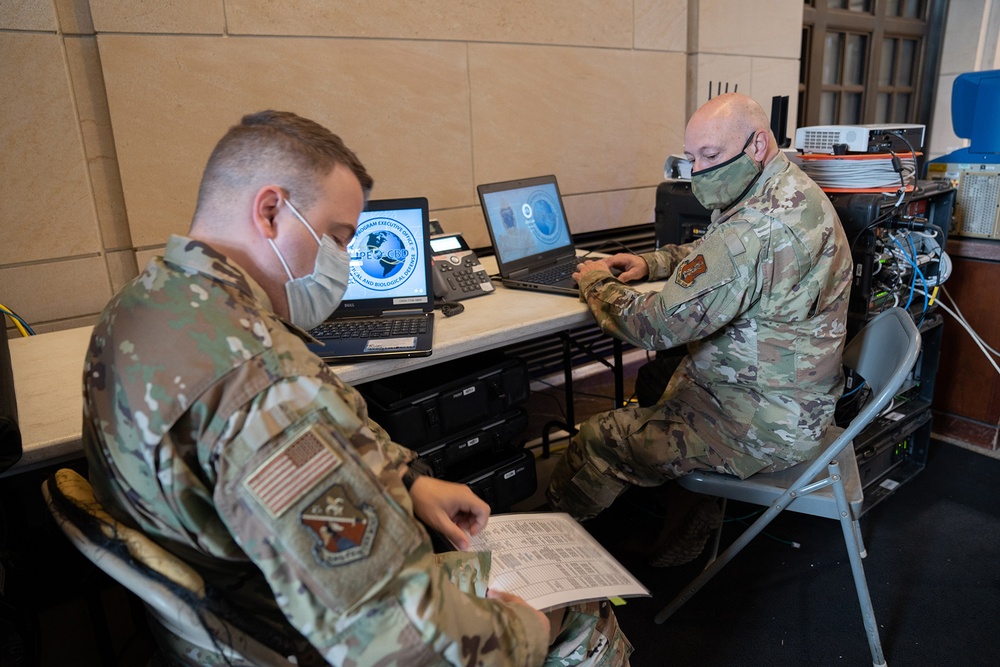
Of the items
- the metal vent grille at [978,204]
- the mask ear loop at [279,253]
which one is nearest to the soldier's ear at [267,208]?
the mask ear loop at [279,253]

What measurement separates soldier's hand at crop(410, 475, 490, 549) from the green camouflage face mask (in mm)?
1041

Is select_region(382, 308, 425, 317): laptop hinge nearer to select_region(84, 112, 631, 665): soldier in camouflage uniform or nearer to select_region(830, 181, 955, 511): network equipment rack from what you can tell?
select_region(84, 112, 631, 665): soldier in camouflage uniform

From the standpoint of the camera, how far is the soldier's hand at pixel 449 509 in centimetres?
109

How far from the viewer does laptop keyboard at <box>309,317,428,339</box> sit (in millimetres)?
1561

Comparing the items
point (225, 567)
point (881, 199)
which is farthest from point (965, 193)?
point (225, 567)

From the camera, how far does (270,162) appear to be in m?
0.88

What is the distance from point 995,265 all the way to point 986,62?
3230mm

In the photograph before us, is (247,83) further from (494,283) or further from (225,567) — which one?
(225,567)

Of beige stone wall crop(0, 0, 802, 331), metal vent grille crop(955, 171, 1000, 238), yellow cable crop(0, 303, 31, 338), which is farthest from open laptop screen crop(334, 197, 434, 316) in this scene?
metal vent grille crop(955, 171, 1000, 238)

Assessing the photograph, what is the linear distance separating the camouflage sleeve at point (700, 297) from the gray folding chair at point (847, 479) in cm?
34

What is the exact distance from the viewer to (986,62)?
4.64m

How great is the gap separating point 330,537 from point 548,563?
1.70ft

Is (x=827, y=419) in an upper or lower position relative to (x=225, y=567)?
lower

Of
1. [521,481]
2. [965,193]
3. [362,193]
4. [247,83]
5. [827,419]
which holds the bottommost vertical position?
[521,481]
